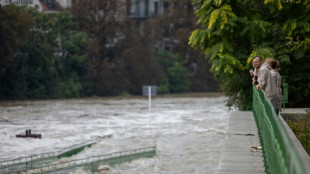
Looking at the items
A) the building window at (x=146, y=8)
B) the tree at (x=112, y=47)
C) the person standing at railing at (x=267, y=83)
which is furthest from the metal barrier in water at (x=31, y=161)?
the building window at (x=146, y=8)

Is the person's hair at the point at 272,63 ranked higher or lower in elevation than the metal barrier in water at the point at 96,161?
higher

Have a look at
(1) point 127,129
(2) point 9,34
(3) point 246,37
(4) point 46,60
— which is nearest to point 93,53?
(4) point 46,60

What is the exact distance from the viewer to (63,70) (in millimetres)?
78438

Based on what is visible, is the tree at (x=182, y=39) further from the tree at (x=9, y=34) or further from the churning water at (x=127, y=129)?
the tree at (x=9, y=34)

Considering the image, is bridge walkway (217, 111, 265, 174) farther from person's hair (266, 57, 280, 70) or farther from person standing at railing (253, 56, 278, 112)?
person's hair (266, 57, 280, 70)

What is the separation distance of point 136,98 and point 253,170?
72.0m

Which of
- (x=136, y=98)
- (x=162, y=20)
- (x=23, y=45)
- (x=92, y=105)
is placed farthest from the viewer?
(x=162, y=20)

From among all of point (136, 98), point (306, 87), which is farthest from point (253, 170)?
point (136, 98)

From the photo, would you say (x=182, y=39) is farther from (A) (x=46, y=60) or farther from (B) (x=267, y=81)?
(B) (x=267, y=81)

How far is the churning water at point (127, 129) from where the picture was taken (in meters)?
29.4

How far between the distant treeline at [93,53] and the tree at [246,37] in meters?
48.7

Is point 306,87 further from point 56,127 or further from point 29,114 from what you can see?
point 29,114

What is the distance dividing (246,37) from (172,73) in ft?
223

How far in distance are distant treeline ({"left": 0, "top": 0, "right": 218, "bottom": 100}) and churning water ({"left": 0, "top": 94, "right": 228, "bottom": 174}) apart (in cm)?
421
